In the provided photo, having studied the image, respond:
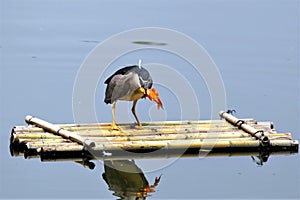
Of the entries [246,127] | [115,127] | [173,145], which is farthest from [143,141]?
[246,127]

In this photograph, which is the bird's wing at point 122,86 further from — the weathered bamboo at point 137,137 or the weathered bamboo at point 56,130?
the weathered bamboo at point 56,130

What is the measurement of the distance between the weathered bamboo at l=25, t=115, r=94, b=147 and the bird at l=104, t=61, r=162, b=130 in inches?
18.4

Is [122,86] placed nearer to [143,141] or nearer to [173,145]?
[143,141]

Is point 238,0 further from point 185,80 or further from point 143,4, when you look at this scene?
point 185,80

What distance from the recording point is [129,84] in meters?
7.73

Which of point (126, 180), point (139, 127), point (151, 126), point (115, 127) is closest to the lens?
point (126, 180)

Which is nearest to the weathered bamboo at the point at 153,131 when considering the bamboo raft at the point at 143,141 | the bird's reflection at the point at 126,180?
the bamboo raft at the point at 143,141

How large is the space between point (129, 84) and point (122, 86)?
0.29 feet

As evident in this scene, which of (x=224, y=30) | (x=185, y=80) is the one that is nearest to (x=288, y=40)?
(x=224, y=30)

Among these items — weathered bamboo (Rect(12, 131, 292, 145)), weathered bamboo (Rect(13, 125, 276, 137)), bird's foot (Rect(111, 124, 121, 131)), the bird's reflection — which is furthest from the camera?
bird's foot (Rect(111, 124, 121, 131))

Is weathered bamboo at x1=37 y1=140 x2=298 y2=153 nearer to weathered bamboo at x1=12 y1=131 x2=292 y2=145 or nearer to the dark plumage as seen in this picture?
weathered bamboo at x1=12 y1=131 x2=292 y2=145

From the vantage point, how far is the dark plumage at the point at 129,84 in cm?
771

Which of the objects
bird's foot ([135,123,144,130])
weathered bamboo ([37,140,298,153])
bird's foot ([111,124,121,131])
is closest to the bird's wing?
bird's foot ([111,124,121,131])

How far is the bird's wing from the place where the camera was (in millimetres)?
7715
